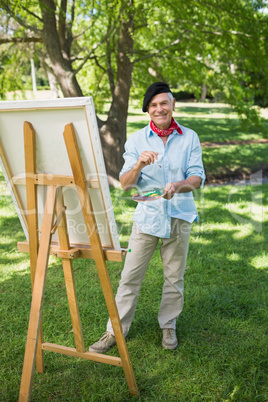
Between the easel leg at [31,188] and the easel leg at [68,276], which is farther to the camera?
the easel leg at [68,276]

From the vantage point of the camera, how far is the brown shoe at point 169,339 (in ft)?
10.3

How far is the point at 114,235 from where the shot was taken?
2.43 meters

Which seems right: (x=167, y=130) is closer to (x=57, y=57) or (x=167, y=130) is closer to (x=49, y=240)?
(x=49, y=240)

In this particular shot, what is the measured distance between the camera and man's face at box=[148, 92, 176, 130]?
2.68m

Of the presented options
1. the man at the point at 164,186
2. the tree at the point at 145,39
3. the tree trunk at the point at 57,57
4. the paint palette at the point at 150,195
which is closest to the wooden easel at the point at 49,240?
the paint palette at the point at 150,195

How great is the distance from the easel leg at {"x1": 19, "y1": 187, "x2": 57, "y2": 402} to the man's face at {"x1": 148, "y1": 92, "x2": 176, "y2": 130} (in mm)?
887

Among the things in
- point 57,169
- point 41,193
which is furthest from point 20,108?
point 41,193

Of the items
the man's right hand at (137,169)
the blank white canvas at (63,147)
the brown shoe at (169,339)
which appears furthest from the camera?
the brown shoe at (169,339)

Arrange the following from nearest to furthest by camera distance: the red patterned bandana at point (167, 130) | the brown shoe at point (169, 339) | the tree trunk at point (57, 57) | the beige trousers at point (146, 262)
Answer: the red patterned bandana at point (167, 130) → the beige trousers at point (146, 262) → the brown shoe at point (169, 339) → the tree trunk at point (57, 57)

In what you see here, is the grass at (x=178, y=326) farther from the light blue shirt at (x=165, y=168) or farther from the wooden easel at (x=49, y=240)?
the light blue shirt at (x=165, y=168)

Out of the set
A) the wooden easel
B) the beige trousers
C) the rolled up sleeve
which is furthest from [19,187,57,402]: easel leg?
→ the rolled up sleeve

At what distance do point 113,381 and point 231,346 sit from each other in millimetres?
970

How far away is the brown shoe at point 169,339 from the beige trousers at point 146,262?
0.88 ft

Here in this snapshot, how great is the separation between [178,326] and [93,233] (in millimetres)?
1512
